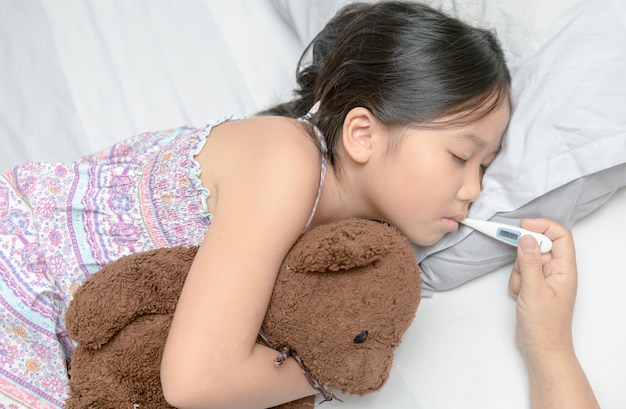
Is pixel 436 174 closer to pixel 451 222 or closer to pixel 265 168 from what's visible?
pixel 451 222

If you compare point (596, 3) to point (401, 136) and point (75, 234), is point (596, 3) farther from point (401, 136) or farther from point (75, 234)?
point (75, 234)

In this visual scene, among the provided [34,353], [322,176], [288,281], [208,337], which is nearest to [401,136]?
[322,176]

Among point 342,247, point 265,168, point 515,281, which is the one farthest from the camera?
point 515,281

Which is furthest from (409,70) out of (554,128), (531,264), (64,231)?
(64,231)

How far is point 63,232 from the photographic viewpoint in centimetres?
102

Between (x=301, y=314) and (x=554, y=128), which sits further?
(x=554, y=128)

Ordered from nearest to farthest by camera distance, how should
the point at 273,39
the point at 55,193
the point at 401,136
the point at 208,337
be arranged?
the point at 208,337, the point at 401,136, the point at 55,193, the point at 273,39

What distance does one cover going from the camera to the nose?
38.2 inches

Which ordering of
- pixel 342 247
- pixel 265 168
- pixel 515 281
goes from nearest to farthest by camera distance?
pixel 342 247 < pixel 265 168 < pixel 515 281

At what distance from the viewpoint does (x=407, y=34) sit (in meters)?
0.97

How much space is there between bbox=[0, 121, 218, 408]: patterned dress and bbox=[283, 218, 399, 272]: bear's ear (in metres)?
0.23

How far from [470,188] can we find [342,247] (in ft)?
0.94

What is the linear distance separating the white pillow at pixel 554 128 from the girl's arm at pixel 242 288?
0.28 meters

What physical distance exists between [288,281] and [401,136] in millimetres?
273
